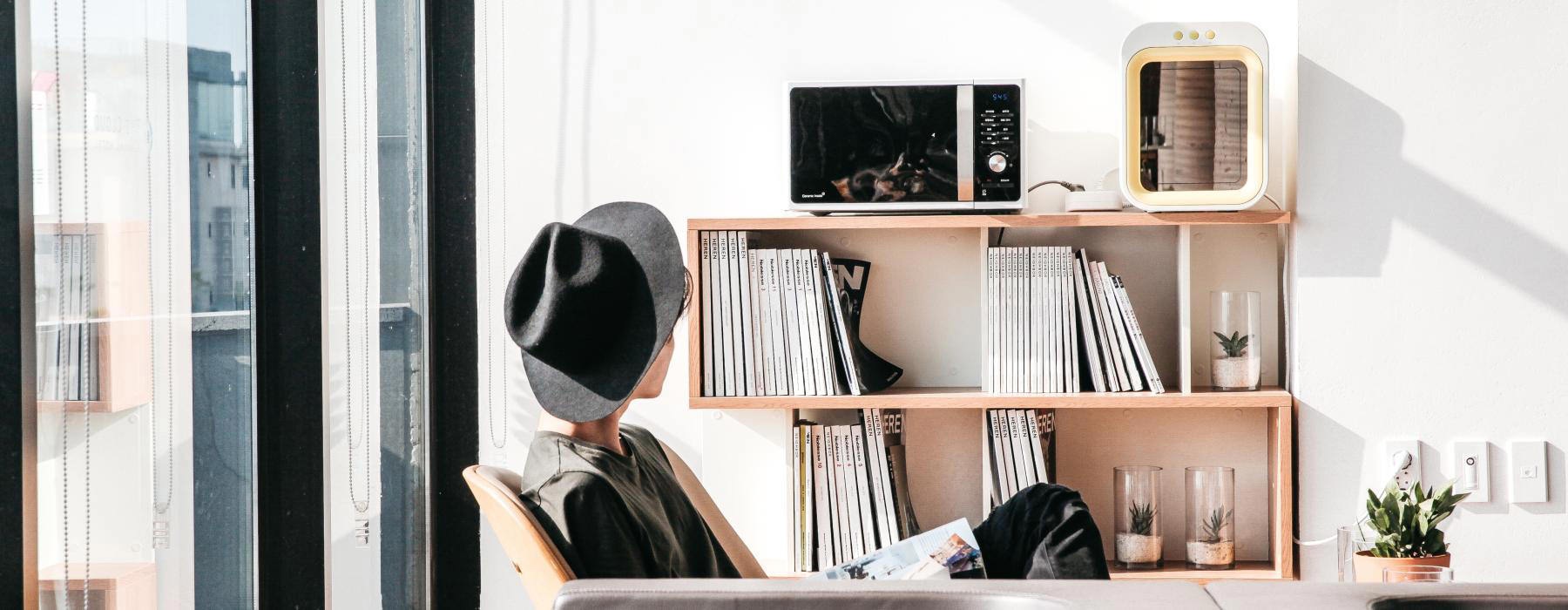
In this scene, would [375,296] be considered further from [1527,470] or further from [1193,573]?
[1527,470]

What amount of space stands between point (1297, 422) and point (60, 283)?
1887 mm

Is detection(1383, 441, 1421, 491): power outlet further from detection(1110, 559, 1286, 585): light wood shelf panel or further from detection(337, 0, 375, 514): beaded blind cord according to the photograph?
detection(337, 0, 375, 514): beaded blind cord

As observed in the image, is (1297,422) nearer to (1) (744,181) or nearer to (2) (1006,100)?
(2) (1006,100)

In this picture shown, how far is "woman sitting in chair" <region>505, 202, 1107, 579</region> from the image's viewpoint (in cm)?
134

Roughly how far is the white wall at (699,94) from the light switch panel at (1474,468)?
1.84 ft

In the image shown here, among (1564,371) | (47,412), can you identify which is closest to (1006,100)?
(1564,371)

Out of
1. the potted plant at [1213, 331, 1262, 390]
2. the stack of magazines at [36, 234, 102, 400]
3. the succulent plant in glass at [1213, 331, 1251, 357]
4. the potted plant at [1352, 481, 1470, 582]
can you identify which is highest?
the stack of magazines at [36, 234, 102, 400]

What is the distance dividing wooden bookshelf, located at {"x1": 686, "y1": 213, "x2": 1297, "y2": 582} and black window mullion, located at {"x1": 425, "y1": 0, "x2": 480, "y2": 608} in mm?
529

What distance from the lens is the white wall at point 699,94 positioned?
224 centimetres

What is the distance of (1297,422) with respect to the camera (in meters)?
2.06

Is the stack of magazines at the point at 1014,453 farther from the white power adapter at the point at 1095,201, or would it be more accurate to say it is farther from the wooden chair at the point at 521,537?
the wooden chair at the point at 521,537

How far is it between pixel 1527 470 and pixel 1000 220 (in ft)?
3.32

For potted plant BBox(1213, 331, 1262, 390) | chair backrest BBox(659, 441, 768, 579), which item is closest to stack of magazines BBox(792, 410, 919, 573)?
chair backrest BBox(659, 441, 768, 579)

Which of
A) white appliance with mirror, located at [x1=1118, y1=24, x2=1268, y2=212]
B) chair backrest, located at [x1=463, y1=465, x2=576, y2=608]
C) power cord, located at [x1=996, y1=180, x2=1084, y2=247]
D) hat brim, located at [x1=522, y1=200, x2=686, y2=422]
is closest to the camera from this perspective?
chair backrest, located at [x1=463, y1=465, x2=576, y2=608]
